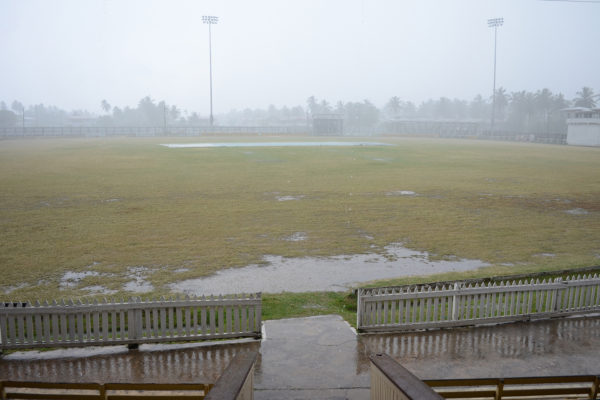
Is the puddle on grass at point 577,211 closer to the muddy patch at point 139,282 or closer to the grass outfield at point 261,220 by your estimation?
the grass outfield at point 261,220

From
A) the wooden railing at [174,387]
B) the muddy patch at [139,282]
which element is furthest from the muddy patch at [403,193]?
the wooden railing at [174,387]

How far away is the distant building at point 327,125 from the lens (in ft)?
384

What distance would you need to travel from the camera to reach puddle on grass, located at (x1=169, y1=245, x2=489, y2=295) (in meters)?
11.9

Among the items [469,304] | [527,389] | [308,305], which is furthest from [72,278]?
[527,389]

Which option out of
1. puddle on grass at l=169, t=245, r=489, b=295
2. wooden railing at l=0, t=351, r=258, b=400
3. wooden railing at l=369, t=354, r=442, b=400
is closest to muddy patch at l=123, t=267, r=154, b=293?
puddle on grass at l=169, t=245, r=489, b=295

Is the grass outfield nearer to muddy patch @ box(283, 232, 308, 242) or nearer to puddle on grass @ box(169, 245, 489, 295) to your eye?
muddy patch @ box(283, 232, 308, 242)

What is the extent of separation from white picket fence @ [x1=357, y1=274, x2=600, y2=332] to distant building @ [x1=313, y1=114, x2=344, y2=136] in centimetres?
10843

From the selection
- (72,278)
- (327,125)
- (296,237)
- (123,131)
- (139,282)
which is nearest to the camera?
(139,282)

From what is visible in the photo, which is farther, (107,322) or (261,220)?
(261,220)

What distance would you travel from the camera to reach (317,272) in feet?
43.1

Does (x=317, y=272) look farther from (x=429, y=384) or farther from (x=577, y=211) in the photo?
(x=577, y=211)

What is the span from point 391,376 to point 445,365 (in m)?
3.74

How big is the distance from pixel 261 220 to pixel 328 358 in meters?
12.0

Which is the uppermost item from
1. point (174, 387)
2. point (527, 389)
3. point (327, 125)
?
point (327, 125)
